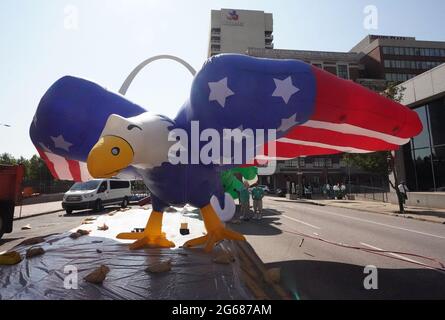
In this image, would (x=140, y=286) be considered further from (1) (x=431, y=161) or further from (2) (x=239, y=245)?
(1) (x=431, y=161)

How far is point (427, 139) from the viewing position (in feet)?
65.9

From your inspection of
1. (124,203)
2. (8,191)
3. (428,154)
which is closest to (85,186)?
(124,203)

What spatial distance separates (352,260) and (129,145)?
4.92 meters

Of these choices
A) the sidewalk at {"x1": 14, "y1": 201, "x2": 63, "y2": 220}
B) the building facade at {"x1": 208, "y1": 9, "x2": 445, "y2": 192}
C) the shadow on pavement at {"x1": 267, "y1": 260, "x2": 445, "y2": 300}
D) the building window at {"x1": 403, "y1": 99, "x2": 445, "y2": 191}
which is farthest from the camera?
the building facade at {"x1": 208, "y1": 9, "x2": 445, "y2": 192}

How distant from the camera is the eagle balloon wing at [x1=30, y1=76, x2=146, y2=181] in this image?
6281mm

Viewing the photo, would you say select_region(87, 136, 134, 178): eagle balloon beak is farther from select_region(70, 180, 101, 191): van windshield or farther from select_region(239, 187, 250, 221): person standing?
select_region(70, 180, 101, 191): van windshield

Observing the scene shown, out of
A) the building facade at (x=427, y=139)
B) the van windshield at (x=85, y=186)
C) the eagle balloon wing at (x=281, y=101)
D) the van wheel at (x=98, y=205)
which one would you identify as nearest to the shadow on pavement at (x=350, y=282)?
the eagle balloon wing at (x=281, y=101)

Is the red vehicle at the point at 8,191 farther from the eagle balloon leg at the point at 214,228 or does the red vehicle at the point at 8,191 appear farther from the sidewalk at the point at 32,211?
the eagle balloon leg at the point at 214,228

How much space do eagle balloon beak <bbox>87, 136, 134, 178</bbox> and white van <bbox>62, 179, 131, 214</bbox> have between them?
14015mm

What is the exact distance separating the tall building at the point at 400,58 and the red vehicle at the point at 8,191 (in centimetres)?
7106

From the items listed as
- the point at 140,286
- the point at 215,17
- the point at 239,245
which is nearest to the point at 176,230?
the point at 239,245

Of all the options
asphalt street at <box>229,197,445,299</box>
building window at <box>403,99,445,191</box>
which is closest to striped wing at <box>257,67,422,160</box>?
asphalt street at <box>229,197,445,299</box>

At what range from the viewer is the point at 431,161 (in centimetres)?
1973

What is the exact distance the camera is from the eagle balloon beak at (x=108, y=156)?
16.5ft
